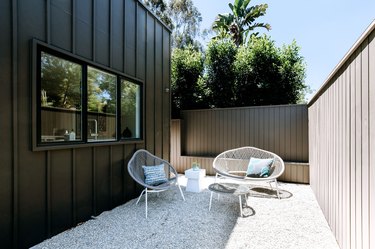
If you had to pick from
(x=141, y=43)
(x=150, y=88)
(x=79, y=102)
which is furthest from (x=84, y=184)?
(x=141, y=43)

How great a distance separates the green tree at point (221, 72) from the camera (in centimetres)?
768

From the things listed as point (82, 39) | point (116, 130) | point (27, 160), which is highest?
point (82, 39)

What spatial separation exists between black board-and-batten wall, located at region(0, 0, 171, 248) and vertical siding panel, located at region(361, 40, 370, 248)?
2944 millimetres

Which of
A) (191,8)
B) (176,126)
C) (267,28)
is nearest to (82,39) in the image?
(176,126)

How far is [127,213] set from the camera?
10.6 ft

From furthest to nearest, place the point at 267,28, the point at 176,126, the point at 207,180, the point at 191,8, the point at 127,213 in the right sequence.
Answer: the point at 191,8 → the point at 267,28 → the point at 176,126 → the point at 207,180 → the point at 127,213

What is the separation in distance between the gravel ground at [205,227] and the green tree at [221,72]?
459 centimetres

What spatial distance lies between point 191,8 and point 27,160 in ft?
42.7

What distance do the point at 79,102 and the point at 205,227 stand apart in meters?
2.35

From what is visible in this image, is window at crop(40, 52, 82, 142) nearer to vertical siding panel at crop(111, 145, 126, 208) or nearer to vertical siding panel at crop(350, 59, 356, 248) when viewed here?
vertical siding panel at crop(111, 145, 126, 208)

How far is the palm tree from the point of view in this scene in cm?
1073

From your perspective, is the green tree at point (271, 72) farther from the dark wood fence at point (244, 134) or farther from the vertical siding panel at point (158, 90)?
the vertical siding panel at point (158, 90)

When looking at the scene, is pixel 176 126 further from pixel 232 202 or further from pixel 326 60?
pixel 326 60

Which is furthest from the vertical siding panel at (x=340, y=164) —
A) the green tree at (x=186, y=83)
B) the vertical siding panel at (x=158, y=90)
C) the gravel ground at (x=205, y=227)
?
the green tree at (x=186, y=83)
